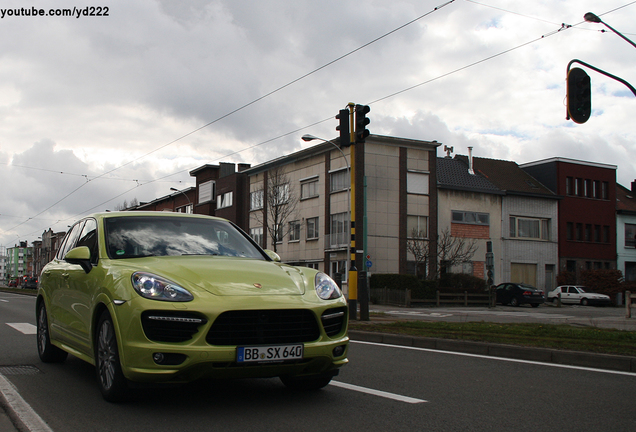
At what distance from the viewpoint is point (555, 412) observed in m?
5.04

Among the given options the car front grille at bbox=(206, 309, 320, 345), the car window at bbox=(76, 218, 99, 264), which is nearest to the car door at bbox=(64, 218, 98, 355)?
the car window at bbox=(76, 218, 99, 264)

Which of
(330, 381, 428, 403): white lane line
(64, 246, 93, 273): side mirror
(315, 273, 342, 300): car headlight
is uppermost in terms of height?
(64, 246, 93, 273): side mirror

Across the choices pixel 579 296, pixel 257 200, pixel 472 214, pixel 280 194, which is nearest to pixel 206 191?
pixel 257 200

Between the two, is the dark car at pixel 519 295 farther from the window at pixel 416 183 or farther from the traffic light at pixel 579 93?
the traffic light at pixel 579 93

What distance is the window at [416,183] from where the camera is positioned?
4394cm

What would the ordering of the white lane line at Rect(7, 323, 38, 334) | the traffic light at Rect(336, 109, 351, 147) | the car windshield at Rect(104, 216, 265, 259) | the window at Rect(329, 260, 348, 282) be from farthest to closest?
the window at Rect(329, 260, 348, 282) < the traffic light at Rect(336, 109, 351, 147) < the white lane line at Rect(7, 323, 38, 334) < the car windshield at Rect(104, 216, 265, 259)

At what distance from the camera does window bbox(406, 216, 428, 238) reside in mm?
43375

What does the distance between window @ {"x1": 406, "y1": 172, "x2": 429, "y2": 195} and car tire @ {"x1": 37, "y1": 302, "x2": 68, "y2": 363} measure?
123ft

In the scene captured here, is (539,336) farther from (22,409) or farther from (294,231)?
(294,231)

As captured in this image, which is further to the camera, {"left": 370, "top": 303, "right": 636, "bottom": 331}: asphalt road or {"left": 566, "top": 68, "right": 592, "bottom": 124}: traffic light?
{"left": 370, "top": 303, "right": 636, "bottom": 331}: asphalt road

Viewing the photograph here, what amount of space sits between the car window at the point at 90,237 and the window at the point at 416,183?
3779 centimetres

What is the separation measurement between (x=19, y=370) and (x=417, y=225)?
38.3 metres

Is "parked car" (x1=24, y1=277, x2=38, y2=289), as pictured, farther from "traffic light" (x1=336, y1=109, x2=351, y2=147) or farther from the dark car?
"traffic light" (x1=336, y1=109, x2=351, y2=147)

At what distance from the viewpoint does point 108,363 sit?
5.11 meters
